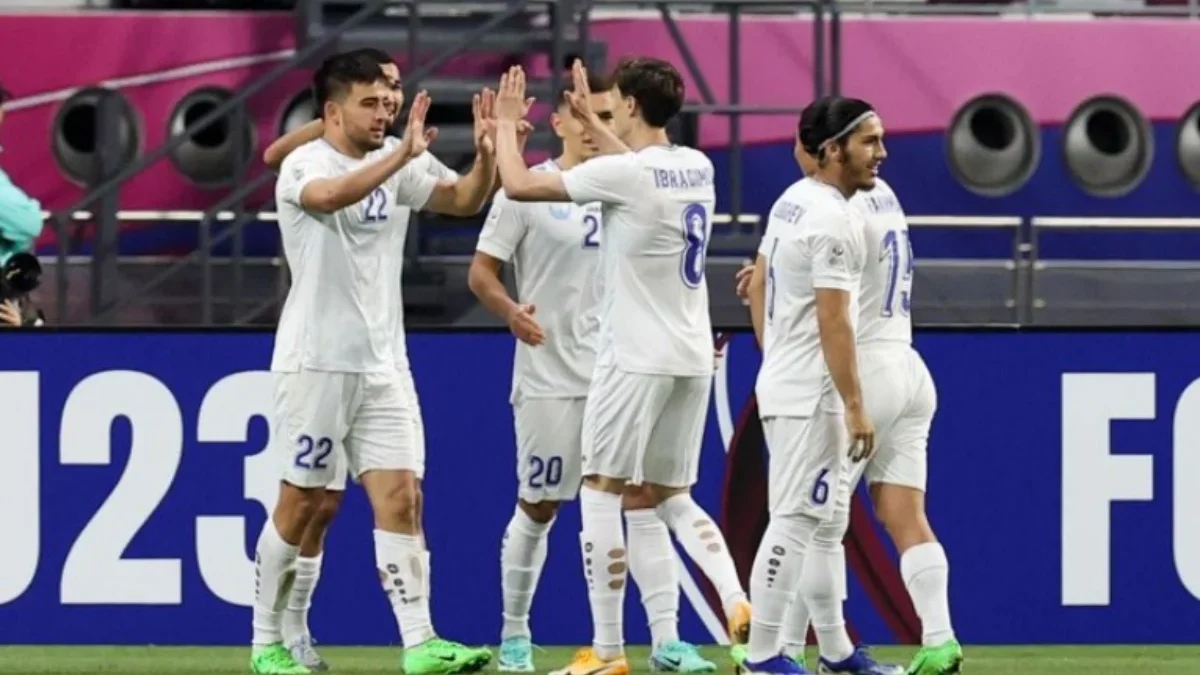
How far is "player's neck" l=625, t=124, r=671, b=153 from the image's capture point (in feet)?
35.5

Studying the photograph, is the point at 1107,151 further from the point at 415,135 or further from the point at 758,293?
the point at 415,135

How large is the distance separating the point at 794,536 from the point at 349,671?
2048mm

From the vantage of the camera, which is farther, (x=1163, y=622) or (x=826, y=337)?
(x=1163, y=622)

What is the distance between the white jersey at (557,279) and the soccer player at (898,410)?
4.42 ft

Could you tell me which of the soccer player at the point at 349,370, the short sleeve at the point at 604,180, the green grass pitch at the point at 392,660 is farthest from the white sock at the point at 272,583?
the short sleeve at the point at 604,180

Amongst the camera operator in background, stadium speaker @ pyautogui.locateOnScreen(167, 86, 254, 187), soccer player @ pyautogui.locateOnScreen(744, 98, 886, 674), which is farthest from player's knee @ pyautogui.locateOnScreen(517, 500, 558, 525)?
stadium speaker @ pyautogui.locateOnScreen(167, 86, 254, 187)

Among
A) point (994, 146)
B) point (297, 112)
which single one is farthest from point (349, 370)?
point (994, 146)

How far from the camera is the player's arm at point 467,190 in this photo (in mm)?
11086

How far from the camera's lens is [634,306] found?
10.9m

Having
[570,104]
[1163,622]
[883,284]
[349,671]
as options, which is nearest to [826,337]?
[883,284]

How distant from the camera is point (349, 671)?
11688mm

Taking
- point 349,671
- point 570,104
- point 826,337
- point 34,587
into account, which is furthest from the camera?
point 34,587

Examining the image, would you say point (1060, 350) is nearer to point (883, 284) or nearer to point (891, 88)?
point (883, 284)

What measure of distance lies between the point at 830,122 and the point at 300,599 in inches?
108
